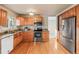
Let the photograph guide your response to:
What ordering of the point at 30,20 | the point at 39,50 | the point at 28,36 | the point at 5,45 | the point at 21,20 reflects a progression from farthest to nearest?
1. the point at 30,20
2. the point at 21,20
3. the point at 28,36
4. the point at 39,50
5. the point at 5,45

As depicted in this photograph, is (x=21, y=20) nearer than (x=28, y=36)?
No

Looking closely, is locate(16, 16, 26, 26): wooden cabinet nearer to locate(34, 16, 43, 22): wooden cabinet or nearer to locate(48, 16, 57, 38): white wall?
locate(34, 16, 43, 22): wooden cabinet

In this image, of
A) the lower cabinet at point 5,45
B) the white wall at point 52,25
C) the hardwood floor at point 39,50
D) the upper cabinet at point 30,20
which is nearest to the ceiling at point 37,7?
the lower cabinet at point 5,45

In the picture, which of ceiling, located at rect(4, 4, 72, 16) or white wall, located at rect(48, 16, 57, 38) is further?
white wall, located at rect(48, 16, 57, 38)

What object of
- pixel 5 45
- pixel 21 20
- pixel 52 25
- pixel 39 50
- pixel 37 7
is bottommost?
pixel 39 50

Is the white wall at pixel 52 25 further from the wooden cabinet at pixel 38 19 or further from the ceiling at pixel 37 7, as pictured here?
the ceiling at pixel 37 7

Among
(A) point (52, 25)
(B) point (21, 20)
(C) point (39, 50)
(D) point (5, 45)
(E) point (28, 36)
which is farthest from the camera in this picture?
(A) point (52, 25)

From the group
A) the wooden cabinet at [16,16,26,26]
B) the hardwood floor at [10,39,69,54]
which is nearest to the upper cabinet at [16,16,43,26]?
the wooden cabinet at [16,16,26,26]

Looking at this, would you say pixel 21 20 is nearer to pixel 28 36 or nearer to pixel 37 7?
pixel 28 36

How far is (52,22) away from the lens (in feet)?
38.1

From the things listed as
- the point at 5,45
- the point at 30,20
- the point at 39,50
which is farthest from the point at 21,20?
the point at 5,45

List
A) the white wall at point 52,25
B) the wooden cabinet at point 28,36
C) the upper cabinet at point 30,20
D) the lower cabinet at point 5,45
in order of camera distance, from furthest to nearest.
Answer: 1. the white wall at point 52,25
2. the upper cabinet at point 30,20
3. the wooden cabinet at point 28,36
4. the lower cabinet at point 5,45

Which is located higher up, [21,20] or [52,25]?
[21,20]
